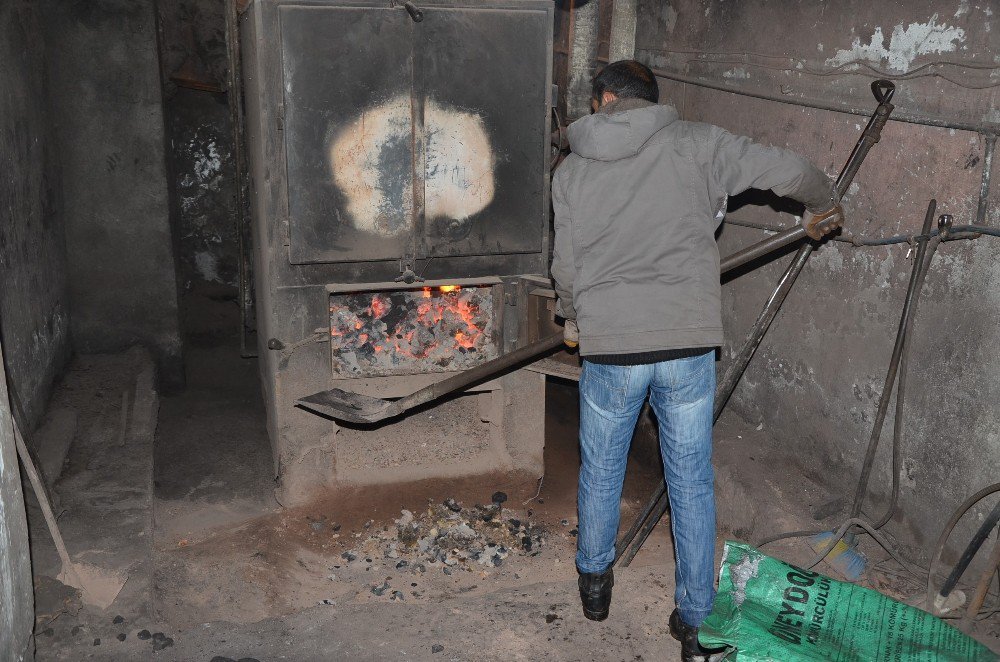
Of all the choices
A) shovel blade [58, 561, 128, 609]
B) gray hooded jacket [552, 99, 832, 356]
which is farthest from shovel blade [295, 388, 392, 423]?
gray hooded jacket [552, 99, 832, 356]

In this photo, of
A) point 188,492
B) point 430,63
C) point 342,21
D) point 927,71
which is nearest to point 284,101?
point 342,21

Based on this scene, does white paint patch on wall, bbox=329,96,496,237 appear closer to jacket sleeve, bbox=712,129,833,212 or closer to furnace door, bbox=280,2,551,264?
furnace door, bbox=280,2,551,264

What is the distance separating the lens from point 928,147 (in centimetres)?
359

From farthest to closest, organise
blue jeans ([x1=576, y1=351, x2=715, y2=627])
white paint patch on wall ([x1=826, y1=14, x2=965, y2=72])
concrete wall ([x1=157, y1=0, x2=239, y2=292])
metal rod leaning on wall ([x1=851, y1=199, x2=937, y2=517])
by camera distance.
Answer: concrete wall ([x1=157, y1=0, x2=239, y2=292]) → metal rod leaning on wall ([x1=851, y1=199, x2=937, y2=517]) → white paint patch on wall ([x1=826, y1=14, x2=965, y2=72]) → blue jeans ([x1=576, y1=351, x2=715, y2=627])

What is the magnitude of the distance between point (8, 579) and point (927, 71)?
3744mm

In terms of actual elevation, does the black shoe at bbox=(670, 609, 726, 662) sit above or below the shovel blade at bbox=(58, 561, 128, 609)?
below

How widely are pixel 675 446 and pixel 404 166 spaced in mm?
2140

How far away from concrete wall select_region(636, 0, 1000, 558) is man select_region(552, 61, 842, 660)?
510 mm

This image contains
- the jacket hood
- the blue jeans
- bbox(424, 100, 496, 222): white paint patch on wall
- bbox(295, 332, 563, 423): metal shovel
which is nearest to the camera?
the jacket hood

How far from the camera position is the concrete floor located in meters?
3.65

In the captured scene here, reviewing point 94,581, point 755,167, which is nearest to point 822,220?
point 755,167

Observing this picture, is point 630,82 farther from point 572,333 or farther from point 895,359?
point 895,359

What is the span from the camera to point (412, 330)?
4957 millimetres

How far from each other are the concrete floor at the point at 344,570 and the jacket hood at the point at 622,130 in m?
1.99
